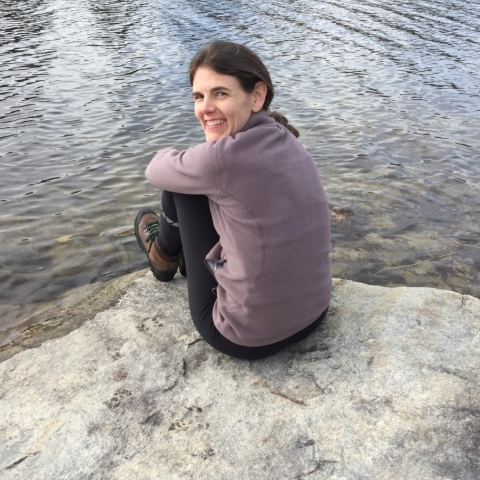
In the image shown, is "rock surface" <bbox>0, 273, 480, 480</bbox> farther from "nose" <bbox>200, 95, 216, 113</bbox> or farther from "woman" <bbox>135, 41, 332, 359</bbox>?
"nose" <bbox>200, 95, 216, 113</bbox>

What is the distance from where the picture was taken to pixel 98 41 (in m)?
14.9

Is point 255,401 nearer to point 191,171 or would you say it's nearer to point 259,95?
point 191,171

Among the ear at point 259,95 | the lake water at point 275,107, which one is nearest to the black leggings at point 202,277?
the ear at point 259,95

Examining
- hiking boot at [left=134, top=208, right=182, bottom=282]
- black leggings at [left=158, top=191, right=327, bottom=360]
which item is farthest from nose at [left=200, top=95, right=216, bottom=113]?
hiking boot at [left=134, top=208, right=182, bottom=282]

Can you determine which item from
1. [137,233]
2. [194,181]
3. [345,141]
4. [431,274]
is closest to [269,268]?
[194,181]

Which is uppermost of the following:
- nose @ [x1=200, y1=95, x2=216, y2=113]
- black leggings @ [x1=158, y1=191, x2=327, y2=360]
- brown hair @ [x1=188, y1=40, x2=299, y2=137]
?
brown hair @ [x1=188, y1=40, x2=299, y2=137]

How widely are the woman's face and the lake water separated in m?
2.54

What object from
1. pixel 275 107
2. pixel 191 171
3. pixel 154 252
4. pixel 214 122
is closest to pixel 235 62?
pixel 214 122

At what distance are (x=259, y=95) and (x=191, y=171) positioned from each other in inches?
25.0

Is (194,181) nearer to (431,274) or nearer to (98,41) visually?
(431,274)

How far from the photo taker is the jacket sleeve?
254 centimetres

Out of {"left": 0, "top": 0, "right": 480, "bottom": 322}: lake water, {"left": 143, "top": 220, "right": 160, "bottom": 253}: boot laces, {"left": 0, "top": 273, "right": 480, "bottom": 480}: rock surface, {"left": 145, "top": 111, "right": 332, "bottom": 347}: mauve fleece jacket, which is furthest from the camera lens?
{"left": 0, "top": 0, "right": 480, "bottom": 322}: lake water

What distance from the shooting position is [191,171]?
8.66 ft

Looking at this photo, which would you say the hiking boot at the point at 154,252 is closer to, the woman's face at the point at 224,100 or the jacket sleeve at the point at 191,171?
the jacket sleeve at the point at 191,171
